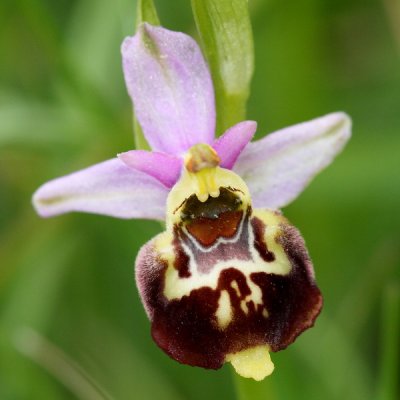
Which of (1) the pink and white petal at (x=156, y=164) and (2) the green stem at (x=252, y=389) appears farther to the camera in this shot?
(2) the green stem at (x=252, y=389)

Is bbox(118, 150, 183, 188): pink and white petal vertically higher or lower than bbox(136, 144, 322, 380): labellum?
higher

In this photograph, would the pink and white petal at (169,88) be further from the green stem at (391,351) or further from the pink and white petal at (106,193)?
the green stem at (391,351)

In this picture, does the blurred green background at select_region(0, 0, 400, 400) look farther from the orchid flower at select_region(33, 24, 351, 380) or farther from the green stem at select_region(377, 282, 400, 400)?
the orchid flower at select_region(33, 24, 351, 380)

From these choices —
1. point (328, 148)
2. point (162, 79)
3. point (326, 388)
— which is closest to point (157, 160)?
point (162, 79)

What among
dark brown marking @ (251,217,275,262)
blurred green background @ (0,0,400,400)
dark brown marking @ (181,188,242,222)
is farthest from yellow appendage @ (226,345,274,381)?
blurred green background @ (0,0,400,400)

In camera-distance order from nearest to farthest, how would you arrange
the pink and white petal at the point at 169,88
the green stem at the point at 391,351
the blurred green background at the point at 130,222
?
the pink and white petal at the point at 169,88
the green stem at the point at 391,351
the blurred green background at the point at 130,222

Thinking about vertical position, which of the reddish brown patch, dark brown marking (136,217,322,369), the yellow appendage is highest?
the reddish brown patch

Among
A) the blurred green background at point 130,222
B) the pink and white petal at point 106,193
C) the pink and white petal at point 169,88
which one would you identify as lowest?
the blurred green background at point 130,222

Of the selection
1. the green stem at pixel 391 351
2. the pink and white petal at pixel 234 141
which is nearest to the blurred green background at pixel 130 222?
the green stem at pixel 391 351
